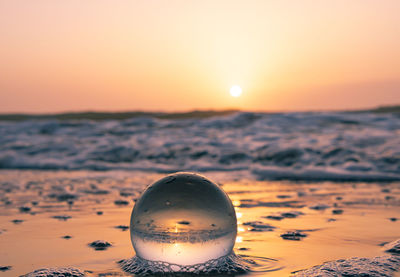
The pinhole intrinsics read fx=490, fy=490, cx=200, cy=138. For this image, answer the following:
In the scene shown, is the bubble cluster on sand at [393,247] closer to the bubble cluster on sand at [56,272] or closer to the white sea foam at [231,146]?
the bubble cluster on sand at [56,272]

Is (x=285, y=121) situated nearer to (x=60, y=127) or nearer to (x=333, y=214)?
(x=60, y=127)

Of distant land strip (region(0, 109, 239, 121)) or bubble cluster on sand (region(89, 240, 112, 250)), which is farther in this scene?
distant land strip (region(0, 109, 239, 121))

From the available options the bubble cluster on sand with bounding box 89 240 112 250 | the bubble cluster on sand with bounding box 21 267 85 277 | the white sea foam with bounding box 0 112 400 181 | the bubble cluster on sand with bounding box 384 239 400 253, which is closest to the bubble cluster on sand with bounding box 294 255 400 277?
the bubble cluster on sand with bounding box 384 239 400 253

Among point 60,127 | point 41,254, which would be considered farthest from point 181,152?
point 41,254

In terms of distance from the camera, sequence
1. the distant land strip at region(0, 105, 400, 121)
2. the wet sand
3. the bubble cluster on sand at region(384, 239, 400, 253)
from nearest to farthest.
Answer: the wet sand
the bubble cluster on sand at region(384, 239, 400, 253)
the distant land strip at region(0, 105, 400, 121)

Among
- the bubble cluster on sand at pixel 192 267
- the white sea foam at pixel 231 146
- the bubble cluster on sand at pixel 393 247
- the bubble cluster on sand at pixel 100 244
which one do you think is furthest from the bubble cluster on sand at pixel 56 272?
the white sea foam at pixel 231 146

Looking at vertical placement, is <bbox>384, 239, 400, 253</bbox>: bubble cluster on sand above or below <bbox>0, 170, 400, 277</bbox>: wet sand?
above

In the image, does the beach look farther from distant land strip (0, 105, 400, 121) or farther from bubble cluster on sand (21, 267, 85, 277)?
distant land strip (0, 105, 400, 121)
